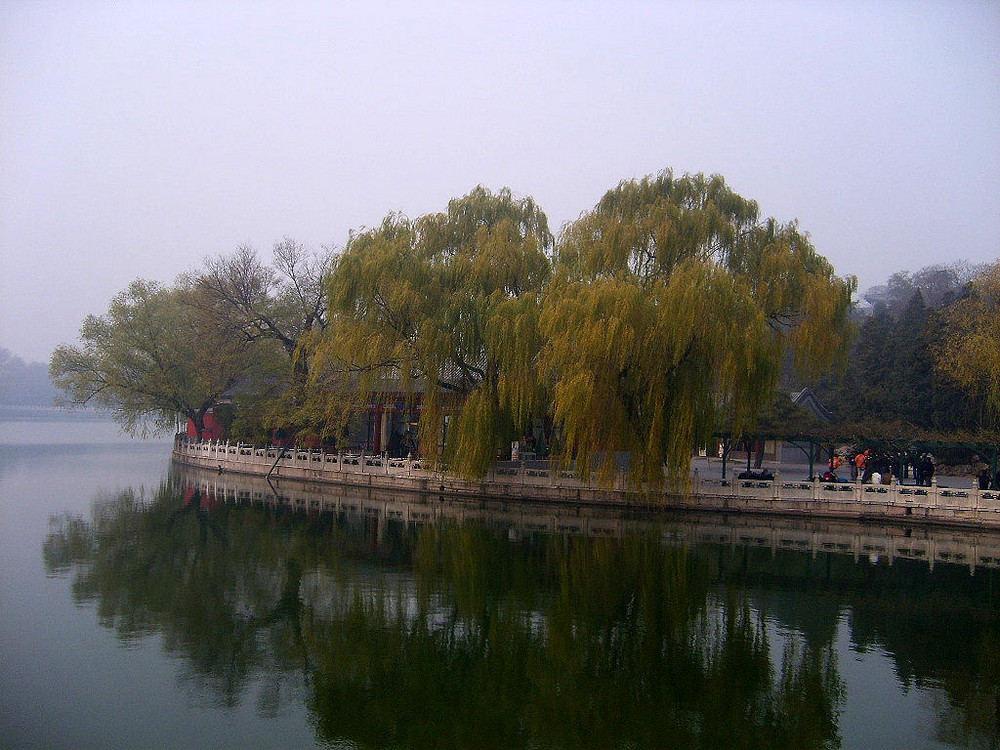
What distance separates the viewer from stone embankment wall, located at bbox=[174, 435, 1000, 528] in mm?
18734

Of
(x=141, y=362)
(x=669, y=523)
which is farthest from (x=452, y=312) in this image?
(x=141, y=362)

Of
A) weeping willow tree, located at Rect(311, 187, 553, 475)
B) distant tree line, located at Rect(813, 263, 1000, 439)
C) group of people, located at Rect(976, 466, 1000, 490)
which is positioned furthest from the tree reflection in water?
distant tree line, located at Rect(813, 263, 1000, 439)

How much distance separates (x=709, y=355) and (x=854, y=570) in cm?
598

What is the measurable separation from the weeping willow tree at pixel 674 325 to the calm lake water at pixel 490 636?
2.42 m

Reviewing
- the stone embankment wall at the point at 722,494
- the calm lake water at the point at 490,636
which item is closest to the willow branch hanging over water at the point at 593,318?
the stone embankment wall at the point at 722,494

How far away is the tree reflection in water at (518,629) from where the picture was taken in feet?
26.4

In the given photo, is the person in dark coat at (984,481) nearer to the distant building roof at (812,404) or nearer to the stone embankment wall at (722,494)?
the stone embankment wall at (722,494)

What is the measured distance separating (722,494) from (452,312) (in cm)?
829

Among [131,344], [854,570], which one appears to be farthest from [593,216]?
[131,344]

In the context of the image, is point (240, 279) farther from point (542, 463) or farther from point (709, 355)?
point (709, 355)

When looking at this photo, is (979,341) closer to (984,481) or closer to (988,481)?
(988,481)

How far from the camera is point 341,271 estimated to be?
23047 millimetres

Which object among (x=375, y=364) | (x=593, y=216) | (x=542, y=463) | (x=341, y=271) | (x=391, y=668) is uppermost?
(x=593, y=216)

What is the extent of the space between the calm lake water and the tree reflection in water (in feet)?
0.13
